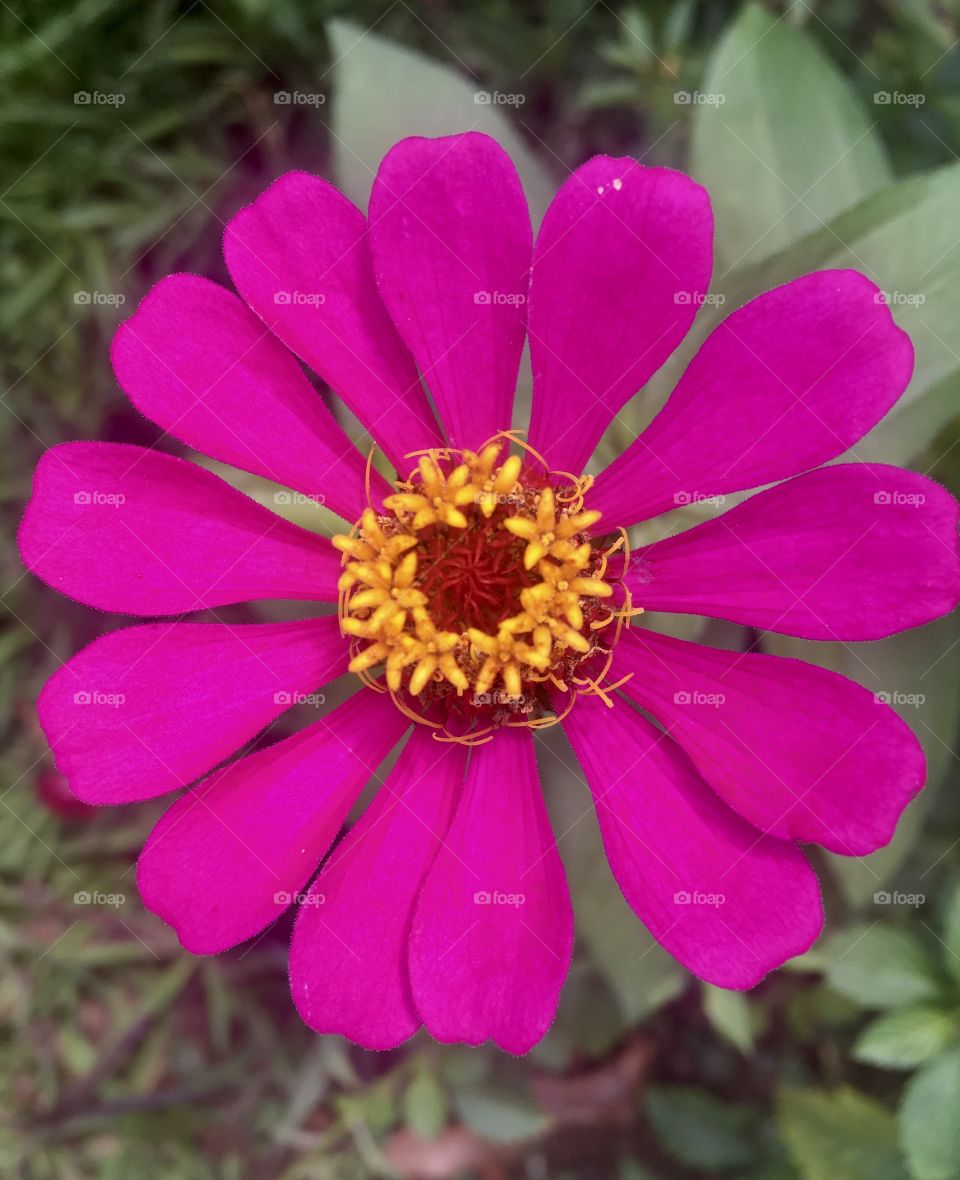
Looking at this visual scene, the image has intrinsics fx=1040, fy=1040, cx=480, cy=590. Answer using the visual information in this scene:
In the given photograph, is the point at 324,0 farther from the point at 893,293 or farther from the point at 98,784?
the point at 98,784

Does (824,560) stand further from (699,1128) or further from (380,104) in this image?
(699,1128)

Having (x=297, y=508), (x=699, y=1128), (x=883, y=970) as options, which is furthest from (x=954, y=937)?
(x=297, y=508)

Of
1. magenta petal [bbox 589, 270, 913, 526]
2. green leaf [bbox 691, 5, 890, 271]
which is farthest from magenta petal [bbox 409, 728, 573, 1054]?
green leaf [bbox 691, 5, 890, 271]

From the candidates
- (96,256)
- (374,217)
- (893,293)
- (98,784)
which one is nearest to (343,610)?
(98,784)

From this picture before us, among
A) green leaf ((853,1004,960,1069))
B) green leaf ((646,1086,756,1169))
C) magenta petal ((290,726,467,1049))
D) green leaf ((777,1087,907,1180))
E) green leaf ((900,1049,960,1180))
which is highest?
magenta petal ((290,726,467,1049))

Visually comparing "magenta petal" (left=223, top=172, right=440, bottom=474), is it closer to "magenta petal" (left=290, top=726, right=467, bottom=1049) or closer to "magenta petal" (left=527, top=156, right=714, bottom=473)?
"magenta petal" (left=527, top=156, right=714, bottom=473)
